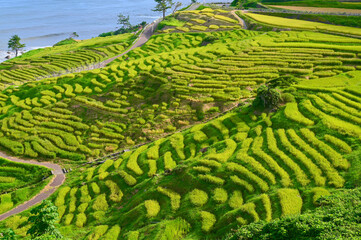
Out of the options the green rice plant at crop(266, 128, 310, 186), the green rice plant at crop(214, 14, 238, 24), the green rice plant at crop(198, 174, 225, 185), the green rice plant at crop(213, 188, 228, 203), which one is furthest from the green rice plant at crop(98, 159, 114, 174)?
the green rice plant at crop(214, 14, 238, 24)

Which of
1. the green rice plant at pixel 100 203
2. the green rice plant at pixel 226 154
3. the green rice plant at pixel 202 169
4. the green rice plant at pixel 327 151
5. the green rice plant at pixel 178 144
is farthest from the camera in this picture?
the green rice plant at pixel 178 144

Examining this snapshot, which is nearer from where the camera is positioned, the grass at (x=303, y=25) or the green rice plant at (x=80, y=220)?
the green rice plant at (x=80, y=220)

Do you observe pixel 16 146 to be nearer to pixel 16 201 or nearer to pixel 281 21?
pixel 16 201

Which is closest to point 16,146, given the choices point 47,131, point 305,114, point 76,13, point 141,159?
point 47,131

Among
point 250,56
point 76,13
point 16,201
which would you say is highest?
point 76,13

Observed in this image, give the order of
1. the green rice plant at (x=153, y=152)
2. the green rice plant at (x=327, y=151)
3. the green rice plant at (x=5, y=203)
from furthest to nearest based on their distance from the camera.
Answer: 1. the green rice plant at (x=153, y=152)
2. the green rice plant at (x=5, y=203)
3. the green rice plant at (x=327, y=151)

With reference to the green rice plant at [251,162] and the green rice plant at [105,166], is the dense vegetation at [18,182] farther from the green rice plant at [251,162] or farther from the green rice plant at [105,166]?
the green rice plant at [251,162]

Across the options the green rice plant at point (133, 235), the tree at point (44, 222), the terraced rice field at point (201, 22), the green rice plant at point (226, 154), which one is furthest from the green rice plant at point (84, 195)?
the terraced rice field at point (201, 22)
